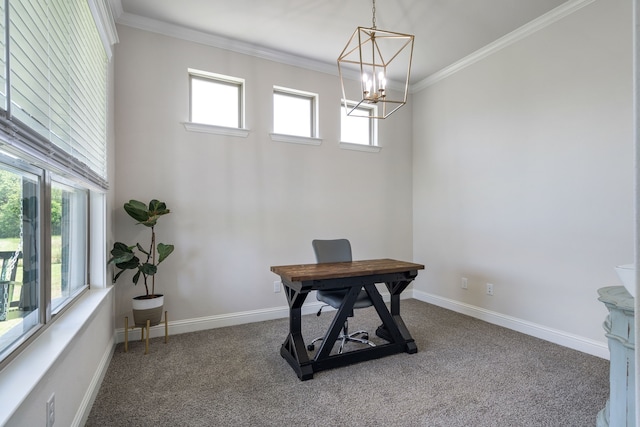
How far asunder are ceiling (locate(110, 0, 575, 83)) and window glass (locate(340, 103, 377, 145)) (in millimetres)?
928

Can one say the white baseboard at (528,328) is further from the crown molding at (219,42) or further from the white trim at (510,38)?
the crown molding at (219,42)

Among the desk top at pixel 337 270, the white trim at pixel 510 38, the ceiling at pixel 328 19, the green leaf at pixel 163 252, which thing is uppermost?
the ceiling at pixel 328 19

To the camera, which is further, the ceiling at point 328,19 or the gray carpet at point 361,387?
the ceiling at point 328,19

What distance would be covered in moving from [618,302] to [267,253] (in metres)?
2.96

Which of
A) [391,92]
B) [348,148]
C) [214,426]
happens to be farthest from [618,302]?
[391,92]

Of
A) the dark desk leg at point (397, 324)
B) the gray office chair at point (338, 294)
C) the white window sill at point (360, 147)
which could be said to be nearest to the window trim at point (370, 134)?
the white window sill at point (360, 147)

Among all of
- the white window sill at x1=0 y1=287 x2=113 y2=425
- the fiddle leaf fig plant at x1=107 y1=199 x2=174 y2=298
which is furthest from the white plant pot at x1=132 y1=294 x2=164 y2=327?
the white window sill at x1=0 y1=287 x2=113 y2=425

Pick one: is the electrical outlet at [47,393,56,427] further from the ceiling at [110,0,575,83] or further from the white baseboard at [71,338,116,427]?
the ceiling at [110,0,575,83]

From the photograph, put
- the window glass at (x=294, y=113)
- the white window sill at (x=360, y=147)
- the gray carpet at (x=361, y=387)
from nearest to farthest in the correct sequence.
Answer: the gray carpet at (x=361, y=387) < the window glass at (x=294, y=113) < the white window sill at (x=360, y=147)

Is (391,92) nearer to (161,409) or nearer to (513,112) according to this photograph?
(513,112)

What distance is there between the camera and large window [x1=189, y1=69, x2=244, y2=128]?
3469 mm

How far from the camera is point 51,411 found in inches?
53.2

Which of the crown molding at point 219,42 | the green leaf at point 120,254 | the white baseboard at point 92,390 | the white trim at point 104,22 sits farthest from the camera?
the crown molding at point 219,42

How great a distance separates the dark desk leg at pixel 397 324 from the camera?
2752mm
